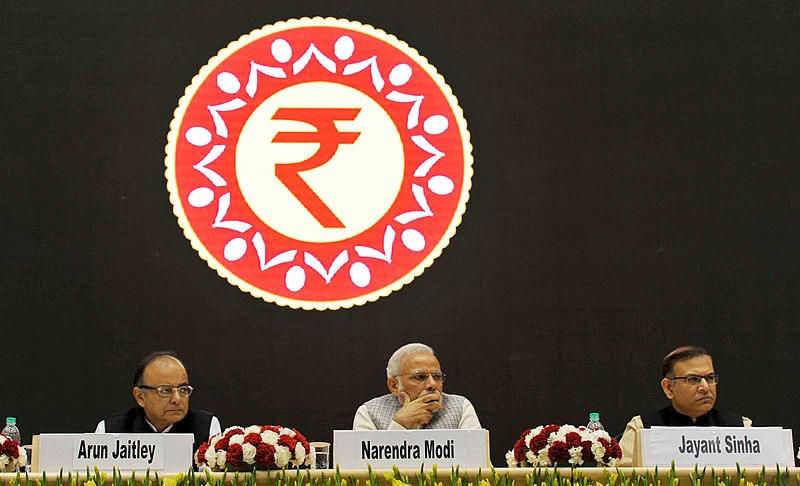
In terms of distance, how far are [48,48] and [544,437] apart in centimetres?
315

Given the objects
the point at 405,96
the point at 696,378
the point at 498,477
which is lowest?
the point at 498,477

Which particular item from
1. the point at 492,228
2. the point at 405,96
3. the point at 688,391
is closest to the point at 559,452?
the point at 688,391

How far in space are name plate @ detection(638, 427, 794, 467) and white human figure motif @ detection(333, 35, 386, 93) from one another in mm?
2465

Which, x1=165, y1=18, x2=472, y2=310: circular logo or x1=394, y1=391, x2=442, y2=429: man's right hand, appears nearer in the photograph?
x1=394, y1=391, x2=442, y2=429: man's right hand

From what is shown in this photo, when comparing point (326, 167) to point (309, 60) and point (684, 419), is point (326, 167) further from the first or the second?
point (684, 419)

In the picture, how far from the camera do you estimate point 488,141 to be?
179 inches

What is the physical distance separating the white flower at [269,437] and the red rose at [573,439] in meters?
0.76

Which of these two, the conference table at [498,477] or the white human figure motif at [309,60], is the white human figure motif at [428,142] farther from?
the conference table at [498,477]

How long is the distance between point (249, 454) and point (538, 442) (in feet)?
2.57

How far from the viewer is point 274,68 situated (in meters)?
4.59

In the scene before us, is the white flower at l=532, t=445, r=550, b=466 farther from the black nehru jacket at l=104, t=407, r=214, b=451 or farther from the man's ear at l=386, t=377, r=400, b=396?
the black nehru jacket at l=104, t=407, r=214, b=451

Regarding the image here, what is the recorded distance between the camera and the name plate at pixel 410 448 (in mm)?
2510

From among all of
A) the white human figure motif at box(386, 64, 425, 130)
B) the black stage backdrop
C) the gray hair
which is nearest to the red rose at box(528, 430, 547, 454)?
the gray hair

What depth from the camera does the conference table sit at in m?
2.17
